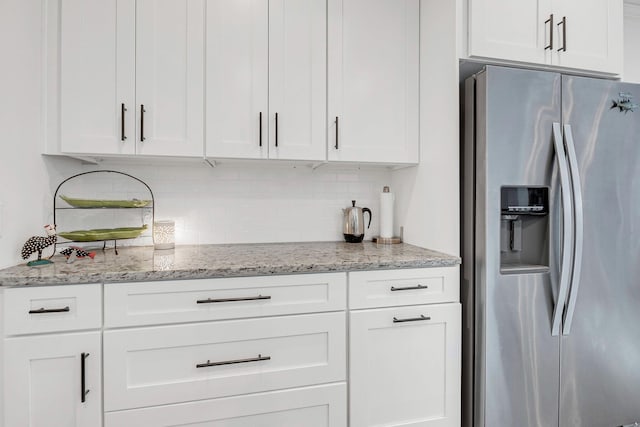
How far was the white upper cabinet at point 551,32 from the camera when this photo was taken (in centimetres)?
155

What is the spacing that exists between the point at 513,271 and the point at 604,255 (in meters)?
0.47

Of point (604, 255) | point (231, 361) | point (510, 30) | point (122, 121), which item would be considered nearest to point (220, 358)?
point (231, 361)

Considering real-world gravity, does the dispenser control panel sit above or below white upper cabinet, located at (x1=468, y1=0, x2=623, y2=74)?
below

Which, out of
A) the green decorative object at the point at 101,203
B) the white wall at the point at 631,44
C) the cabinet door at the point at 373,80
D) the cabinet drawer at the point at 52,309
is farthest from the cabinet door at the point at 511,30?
the cabinet drawer at the point at 52,309

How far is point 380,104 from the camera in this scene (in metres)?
1.81

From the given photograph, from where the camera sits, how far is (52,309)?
117cm

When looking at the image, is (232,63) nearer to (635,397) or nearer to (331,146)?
(331,146)

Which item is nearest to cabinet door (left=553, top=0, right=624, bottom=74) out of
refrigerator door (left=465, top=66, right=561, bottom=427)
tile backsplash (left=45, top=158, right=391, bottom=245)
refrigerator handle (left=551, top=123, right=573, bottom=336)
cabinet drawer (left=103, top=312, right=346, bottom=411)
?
refrigerator door (left=465, top=66, right=561, bottom=427)

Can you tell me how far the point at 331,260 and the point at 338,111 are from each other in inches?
31.8

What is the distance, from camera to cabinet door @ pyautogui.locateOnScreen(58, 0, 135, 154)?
1483 millimetres

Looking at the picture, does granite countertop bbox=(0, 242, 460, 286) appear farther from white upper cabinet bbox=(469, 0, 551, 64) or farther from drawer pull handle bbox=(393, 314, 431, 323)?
white upper cabinet bbox=(469, 0, 551, 64)

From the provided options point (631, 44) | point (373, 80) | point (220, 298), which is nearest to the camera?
point (220, 298)

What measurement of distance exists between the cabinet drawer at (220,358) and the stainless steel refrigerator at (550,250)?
2.28 ft

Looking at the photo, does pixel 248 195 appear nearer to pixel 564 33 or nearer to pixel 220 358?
pixel 220 358
